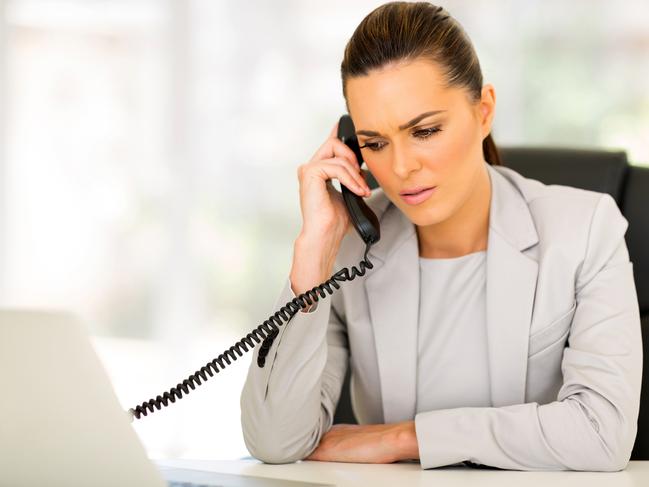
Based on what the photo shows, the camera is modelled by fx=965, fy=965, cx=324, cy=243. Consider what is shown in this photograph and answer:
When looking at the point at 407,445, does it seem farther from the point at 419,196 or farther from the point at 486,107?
the point at 486,107

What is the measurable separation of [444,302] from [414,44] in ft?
1.60

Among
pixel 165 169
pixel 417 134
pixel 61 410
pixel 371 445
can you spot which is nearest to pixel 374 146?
pixel 417 134

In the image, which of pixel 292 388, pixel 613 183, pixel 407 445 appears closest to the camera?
pixel 407 445

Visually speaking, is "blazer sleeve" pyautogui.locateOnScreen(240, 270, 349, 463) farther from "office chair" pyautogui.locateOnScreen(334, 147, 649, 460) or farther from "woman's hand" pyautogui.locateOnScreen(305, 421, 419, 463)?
"office chair" pyautogui.locateOnScreen(334, 147, 649, 460)

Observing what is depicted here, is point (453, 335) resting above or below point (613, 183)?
below

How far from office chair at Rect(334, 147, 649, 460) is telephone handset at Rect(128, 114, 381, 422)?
31cm

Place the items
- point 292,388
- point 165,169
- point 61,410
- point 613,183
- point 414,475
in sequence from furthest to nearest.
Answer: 1. point 165,169
2. point 613,183
3. point 292,388
4. point 414,475
5. point 61,410

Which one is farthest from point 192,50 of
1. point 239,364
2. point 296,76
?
point 239,364

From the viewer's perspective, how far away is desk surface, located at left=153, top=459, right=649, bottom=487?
53.4 inches

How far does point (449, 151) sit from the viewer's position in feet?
5.36

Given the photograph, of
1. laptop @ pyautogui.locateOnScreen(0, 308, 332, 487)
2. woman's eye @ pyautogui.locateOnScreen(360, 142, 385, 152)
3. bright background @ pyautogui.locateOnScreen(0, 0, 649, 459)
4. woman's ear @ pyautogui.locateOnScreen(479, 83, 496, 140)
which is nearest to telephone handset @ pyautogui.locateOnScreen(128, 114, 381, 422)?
woman's eye @ pyautogui.locateOnScreen(360, 142, 385, 152)

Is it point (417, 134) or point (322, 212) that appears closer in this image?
point (417, 134)

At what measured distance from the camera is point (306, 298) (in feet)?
5.42

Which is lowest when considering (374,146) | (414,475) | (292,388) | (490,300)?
(414,475)
